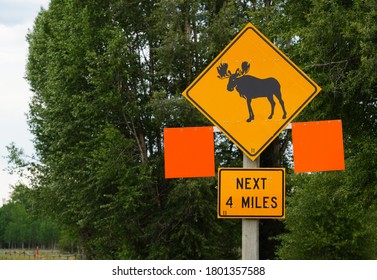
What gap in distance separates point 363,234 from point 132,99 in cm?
1189

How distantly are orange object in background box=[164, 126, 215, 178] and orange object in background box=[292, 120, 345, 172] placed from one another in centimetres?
71

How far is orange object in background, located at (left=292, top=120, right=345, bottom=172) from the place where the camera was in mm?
5148

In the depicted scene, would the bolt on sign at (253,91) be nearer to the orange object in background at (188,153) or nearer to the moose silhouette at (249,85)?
the moose silhouette at (249,85)

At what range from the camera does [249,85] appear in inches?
210

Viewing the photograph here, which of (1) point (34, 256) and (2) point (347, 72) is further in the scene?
(1) point (34, 256)

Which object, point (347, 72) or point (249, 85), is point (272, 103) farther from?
point (347, 72)

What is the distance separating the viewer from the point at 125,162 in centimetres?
2816

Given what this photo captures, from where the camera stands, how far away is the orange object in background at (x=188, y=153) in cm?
523

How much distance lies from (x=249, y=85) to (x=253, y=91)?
0.19ft

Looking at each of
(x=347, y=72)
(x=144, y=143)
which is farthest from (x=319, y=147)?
(x=144, y=143)

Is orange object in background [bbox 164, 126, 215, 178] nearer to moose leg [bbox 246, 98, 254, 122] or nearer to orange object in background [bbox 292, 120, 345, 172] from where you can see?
moose leg [bbox 246, 98, 254, 122]
